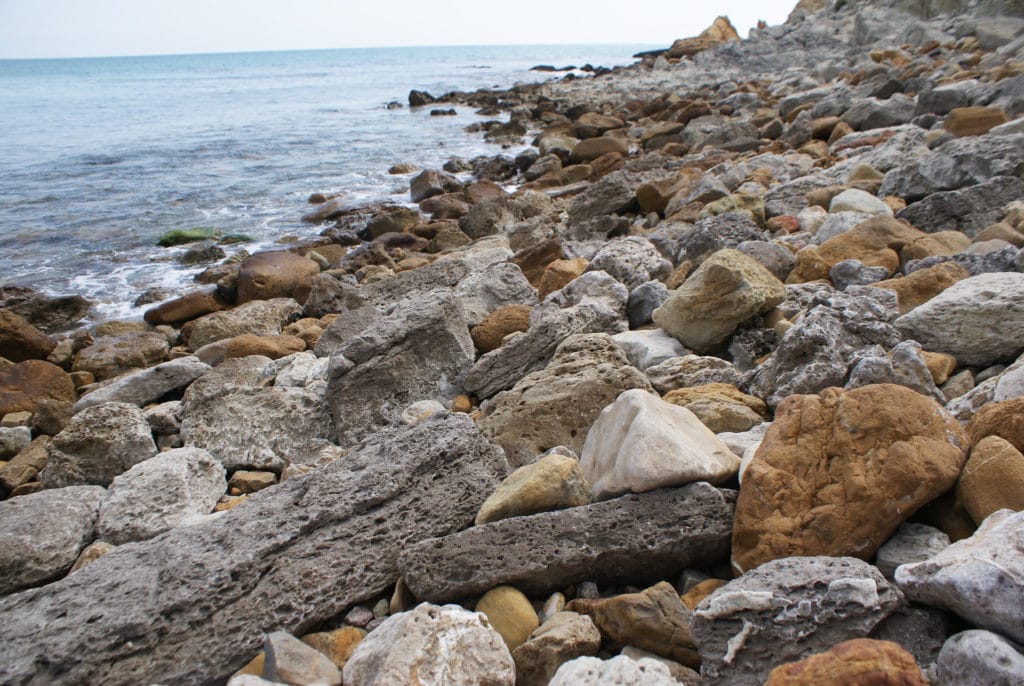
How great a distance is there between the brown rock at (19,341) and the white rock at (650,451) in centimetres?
649

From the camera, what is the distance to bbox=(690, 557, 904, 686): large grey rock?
5.96ft

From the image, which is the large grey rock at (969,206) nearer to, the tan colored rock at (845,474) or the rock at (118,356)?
the tan colored rock at (845,474)

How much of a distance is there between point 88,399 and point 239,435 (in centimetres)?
207

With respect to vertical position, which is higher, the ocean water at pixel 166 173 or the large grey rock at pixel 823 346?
the large grey rock at pixel 823 346

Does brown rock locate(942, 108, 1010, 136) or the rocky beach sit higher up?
brown rock locate(942, 108, 1010, 136)

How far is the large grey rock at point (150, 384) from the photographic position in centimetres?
521

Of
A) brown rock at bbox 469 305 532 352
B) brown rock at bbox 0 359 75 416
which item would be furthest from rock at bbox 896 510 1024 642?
brown rock at bbox 0 359 75 416

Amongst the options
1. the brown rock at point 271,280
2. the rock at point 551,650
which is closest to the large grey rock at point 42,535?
the rock at point 551,650

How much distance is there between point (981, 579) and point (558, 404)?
6.79ft

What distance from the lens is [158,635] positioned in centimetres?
229

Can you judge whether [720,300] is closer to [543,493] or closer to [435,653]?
[543,493]

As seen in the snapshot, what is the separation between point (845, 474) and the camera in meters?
2.27

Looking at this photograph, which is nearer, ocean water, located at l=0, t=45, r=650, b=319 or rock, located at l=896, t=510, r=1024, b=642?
rock, located at l=896, t=510, r=1024, b=642

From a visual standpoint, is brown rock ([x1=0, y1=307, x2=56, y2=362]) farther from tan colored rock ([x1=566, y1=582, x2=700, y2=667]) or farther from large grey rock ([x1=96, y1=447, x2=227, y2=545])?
tan colored rock ([x1=566, y1=582, x2=700, y2=667])
